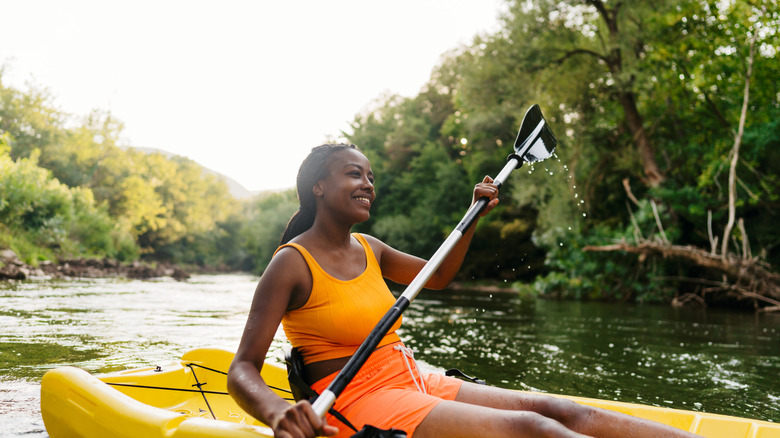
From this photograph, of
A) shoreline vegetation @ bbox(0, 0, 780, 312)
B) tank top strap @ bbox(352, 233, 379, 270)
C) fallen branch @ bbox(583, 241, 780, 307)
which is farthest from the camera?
shoreline vegetation @ bbox(0, 0, 780, 312)

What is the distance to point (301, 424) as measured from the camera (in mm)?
1487

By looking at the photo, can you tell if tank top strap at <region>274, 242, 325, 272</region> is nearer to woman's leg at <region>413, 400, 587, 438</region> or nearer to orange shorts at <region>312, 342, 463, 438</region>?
orange shorts at <region>312, 342, 463, 438</region>

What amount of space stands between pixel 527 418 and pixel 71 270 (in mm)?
18851

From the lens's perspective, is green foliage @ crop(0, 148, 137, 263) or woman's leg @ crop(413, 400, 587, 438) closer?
woman's leg @ crop(413, 400, 587, 438)

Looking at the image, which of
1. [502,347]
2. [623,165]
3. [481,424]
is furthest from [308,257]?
[623,165]

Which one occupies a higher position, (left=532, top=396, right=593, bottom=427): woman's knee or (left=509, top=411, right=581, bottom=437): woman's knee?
(left=509, top=411, right=581, bottom=437): woman's knee

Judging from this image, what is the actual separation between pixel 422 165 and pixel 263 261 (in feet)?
53.0

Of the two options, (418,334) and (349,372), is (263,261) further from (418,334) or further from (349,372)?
(349,372)

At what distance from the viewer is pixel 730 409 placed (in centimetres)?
369

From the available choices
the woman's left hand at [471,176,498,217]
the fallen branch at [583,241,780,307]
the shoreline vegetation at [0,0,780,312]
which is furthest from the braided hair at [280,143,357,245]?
the fallen branch at [583,241,780,307]

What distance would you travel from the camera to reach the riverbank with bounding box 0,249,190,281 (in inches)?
527

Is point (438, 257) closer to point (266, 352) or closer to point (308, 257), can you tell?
point (308, 257)

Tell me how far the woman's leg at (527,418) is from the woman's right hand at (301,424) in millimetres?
343

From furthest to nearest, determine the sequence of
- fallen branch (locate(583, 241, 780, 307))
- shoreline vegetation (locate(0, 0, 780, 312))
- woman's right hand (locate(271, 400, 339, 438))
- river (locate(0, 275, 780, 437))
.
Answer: shoreline vegetation (locate(0, 0, 780, 312))
fallen branch (locate(583, 241, 780, 307))
river (locate(0, 275, 780, 437))
woman's right hand (locate(271, 400, 339, 438))
